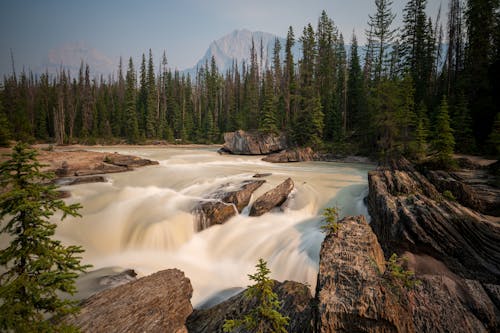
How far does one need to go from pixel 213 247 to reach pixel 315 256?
3.90 meters

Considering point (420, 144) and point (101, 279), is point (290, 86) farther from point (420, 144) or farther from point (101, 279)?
point (101, 279)

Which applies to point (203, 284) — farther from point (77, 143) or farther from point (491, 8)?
point (77, 143)

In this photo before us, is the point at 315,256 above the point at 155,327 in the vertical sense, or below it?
below

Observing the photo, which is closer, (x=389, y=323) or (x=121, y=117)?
(x=389, y=323)

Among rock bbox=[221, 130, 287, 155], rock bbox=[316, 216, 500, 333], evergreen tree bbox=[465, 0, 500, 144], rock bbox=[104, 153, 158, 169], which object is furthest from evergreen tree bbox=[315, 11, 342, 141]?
rock bbox=[316, 216, 500, 333]

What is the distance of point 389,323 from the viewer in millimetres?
2850

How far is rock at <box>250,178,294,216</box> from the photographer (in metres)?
10.9

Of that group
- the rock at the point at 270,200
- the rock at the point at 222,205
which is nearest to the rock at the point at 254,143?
the rock at the point at 222,205

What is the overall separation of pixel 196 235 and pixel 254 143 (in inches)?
955

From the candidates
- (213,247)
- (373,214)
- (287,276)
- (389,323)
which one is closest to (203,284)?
(213,247)

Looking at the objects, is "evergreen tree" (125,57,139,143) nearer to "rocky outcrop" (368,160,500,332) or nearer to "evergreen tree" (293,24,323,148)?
"evergreen tree" (293,24,323,148)

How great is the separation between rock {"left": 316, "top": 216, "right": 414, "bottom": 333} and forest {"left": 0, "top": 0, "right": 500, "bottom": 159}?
14.4 m

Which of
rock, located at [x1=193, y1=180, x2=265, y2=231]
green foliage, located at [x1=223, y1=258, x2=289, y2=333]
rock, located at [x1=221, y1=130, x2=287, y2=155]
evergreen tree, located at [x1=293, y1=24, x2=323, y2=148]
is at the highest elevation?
evergreen tree, located at [x1=293, y1=24, x2=323, y2=148]

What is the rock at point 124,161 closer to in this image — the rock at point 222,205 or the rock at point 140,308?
the rock at point 222,205
